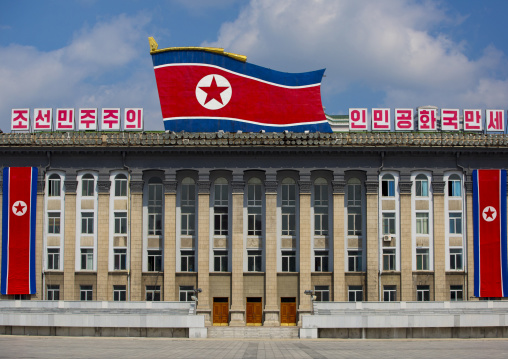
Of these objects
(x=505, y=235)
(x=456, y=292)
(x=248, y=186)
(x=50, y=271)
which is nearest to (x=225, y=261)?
(x=248, y=186)

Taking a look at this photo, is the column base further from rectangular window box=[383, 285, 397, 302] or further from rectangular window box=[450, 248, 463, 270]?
rectangular window box=[450, 248, 463, 270]

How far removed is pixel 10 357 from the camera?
139ft

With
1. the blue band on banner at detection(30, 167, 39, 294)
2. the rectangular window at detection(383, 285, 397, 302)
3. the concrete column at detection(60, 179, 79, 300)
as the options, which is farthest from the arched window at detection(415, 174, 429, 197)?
the blue band on banner at detection(30, 167, 39, 294)

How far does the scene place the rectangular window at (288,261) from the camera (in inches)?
2682

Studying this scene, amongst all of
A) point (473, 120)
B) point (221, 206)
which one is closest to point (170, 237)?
point (221, 206)

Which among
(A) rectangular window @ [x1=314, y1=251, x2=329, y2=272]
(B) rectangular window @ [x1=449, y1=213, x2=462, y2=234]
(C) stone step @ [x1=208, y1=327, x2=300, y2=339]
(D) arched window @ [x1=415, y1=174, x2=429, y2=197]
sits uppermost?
(D) arched window @ [x1=415, y1=174, x2=429, y2=197]

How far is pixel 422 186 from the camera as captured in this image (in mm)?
68875

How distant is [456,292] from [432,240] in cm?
523

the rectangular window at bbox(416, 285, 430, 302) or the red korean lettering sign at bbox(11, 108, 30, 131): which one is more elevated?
the red korean lettering sign at bbox(11, 108, 30, 131)

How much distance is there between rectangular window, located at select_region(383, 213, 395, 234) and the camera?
2694 inches

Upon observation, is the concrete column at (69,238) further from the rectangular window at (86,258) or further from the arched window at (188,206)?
the arched window at (188,206)

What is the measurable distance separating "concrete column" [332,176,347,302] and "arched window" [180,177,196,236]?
43.3 ft

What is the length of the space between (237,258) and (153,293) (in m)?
8.48

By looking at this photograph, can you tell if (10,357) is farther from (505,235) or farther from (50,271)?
(505,235)
